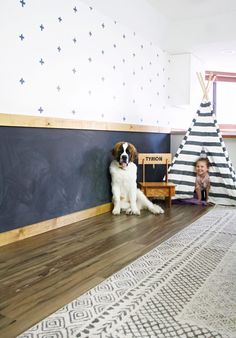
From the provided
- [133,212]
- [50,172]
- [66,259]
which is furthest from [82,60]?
[66,259]

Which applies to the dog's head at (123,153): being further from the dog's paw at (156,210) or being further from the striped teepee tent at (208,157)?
the striped teepee tent at (208,157)

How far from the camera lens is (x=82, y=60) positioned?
2967 millimetres

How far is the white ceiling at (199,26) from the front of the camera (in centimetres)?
359

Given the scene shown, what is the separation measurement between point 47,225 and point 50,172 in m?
0.41

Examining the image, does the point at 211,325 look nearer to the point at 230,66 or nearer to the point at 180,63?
the point at 180,63

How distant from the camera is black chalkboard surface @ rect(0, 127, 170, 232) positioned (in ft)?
7.57

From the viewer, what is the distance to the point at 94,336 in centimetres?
126

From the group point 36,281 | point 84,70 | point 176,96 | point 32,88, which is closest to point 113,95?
point 84,70

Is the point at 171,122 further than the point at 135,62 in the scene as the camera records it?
Yes

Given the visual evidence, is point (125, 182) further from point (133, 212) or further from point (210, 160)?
point (210, 160)

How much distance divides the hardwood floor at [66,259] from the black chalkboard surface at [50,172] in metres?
0.18

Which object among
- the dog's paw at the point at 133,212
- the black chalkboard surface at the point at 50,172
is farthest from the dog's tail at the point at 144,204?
the black chalkboard surface at the point at 50,172

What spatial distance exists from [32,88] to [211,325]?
191 centimetres

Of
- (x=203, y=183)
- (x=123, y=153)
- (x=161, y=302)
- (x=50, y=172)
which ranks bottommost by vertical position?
(x=161, y=302)
